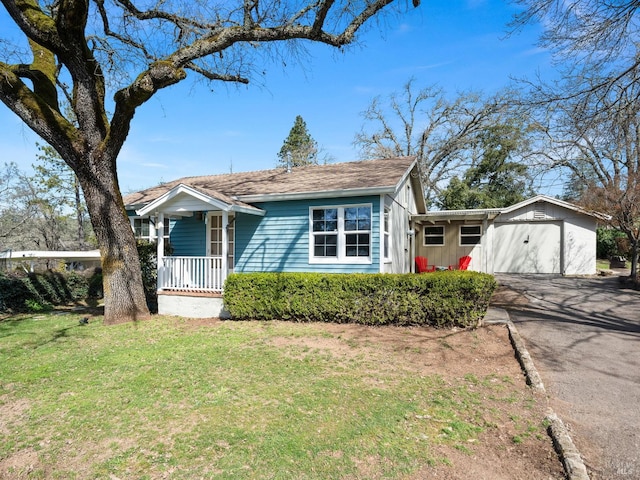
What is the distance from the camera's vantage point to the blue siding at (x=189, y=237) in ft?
39.9

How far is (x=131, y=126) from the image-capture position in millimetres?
9031

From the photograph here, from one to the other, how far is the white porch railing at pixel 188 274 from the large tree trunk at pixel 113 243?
1446mm

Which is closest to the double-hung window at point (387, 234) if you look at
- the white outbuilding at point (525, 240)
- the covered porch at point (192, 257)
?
the covered porch at point (192, 257)

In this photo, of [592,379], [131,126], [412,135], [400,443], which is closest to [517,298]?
[592,379]

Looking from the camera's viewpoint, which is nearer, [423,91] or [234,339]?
[234,339]

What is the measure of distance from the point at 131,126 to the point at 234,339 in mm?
5767

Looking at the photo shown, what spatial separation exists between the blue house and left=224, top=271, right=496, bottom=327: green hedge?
1406 mm

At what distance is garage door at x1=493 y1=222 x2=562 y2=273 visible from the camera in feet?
56.4

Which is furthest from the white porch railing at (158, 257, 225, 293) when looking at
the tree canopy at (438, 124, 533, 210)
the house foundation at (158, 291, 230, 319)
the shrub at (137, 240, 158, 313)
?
the tree canopy at (438, 124, 533, 210)

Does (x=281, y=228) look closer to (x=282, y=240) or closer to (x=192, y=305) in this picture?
(x=282, y=240)

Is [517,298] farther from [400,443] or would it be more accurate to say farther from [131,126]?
[131,126]

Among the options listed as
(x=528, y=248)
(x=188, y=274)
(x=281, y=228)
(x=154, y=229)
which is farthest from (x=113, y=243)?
(x=528, y=248)

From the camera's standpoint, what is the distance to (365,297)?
809cm

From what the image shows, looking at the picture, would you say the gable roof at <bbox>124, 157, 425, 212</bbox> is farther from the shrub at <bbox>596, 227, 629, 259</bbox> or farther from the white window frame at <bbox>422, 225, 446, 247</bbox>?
the shrub at <bbox>596, 227, 629, 259</bbox>
